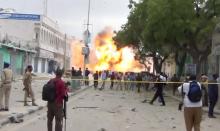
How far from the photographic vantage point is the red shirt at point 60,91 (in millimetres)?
12961

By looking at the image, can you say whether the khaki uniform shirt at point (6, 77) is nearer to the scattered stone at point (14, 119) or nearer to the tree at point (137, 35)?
the scattered stone at point (14, 119)

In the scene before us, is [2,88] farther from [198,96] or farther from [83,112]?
[198,96]

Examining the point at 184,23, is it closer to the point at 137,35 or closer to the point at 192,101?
the point at 137,35

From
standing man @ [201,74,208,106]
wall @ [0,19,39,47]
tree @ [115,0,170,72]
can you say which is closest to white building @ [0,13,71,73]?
wall @ [0,19,39,47]

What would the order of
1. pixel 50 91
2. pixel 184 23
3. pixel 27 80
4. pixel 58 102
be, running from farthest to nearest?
1. pixel 184 23
2. pixel 27 80
3. pixel 58 102
4. pixel 50 91

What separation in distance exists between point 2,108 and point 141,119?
5192mm

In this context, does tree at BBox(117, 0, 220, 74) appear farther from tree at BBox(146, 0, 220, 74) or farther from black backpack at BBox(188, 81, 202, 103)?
black backpack at BBox(188, 81, 202, 103)

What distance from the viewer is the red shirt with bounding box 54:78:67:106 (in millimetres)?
12961

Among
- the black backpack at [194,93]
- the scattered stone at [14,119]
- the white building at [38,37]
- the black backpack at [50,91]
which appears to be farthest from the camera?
the white building at [38,37]

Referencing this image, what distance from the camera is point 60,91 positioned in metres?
13.0

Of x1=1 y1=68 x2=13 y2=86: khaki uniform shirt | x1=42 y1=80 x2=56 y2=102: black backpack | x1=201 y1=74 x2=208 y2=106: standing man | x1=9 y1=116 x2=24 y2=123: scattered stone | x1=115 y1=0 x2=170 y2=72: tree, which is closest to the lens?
x1=42 y1=80 x2=56 y2=102: black backpack

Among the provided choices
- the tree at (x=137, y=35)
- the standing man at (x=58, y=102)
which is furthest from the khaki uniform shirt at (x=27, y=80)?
the tree at (x=137, y=35)

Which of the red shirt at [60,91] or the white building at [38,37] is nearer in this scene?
the red shirt at [60,91]

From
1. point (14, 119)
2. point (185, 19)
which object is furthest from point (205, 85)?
point (185, 19)
